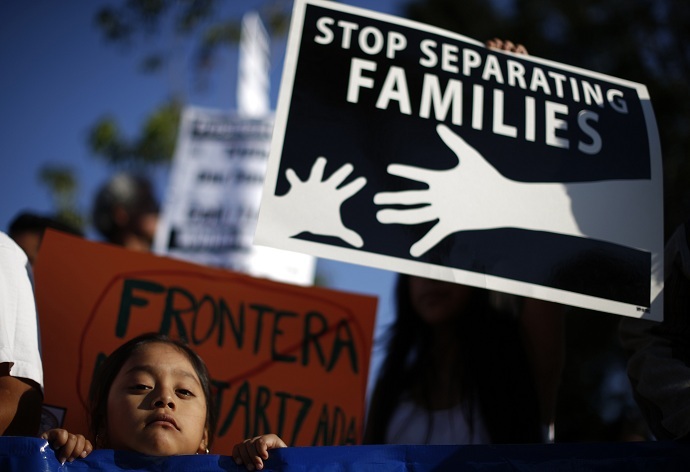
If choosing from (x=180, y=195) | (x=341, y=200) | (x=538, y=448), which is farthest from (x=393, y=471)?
(x=180, y=195)

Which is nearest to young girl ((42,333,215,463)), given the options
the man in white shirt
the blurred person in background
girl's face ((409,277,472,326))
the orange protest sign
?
the man in white shirt

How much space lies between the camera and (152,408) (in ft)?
5.25

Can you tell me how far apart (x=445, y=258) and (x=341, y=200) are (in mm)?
286

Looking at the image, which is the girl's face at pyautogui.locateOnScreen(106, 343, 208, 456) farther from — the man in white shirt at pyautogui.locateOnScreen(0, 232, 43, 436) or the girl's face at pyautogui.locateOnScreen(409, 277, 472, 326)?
the girl's face at pyautogui.locateOnScreen(409, 277, 472, 326)

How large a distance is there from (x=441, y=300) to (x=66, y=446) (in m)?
1.28

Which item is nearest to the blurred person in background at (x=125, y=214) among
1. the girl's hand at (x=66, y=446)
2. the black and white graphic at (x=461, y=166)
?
the black and white graphic at (x=461, y=166)

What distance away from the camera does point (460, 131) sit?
1.96 meters

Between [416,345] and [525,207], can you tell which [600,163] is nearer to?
[525,207]

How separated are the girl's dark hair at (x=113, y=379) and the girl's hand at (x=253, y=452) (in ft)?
1.22

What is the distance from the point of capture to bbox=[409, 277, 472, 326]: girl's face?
7.72ft

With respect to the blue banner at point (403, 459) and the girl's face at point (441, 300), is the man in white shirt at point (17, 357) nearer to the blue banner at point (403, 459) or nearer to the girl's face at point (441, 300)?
the blue banner at point (403, 459)

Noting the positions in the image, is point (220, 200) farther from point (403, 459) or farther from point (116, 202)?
point (403, 459)

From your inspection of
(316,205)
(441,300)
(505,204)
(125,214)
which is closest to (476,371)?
(441,300)

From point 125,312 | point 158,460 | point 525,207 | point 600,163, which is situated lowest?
point 158,460
